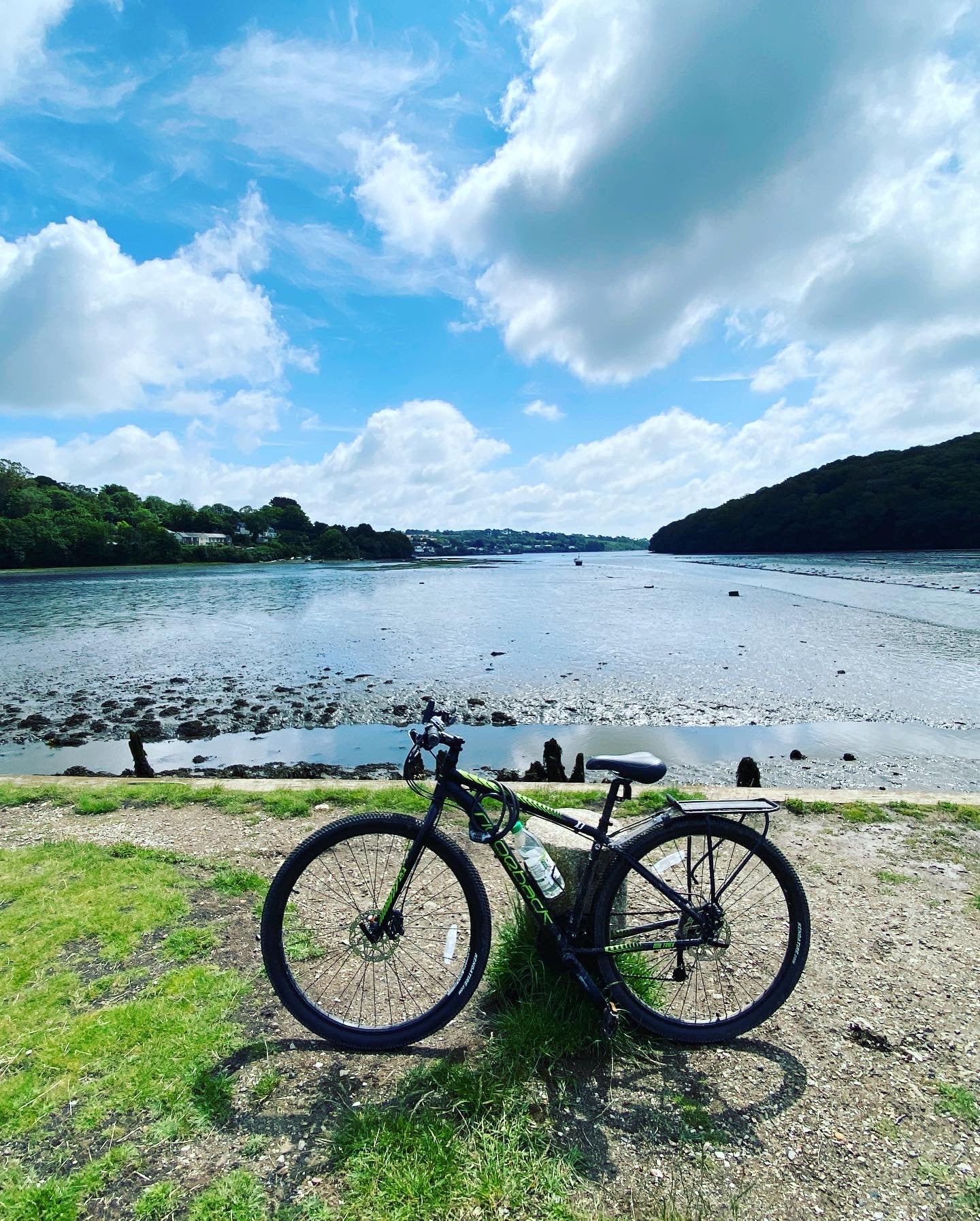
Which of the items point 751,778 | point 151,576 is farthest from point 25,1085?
point 151,576

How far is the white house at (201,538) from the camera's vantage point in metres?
155

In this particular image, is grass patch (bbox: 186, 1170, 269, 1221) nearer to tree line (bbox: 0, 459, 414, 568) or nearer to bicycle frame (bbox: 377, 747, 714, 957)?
bicycle frame (bbox: 377, 747, 714, 957)

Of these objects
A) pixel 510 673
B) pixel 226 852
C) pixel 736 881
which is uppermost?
pixel 736 881

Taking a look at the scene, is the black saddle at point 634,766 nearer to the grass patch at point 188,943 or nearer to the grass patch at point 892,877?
the grass patch at point 188,943

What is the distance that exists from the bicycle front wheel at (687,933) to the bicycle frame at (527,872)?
0.08ft

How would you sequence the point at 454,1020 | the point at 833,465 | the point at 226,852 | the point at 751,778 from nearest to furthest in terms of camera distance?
the point at 454,1020 → the point at 226,852 → the point at 751,778 → the point at 833,465

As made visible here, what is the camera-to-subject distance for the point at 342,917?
4.86 m

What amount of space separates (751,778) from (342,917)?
7.53 m

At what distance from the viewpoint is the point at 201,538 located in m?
163

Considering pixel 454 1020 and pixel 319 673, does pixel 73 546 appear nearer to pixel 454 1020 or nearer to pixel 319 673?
pixel 319 673

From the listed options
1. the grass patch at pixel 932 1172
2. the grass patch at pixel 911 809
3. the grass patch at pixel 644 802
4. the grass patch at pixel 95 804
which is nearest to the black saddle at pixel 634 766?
A: the grass patch at pixel 932 1172

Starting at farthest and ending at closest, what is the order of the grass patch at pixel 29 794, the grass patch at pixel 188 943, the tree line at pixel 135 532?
the tree line at pixel 135 532 < the grass patch at pixel 29 794 < the grass patch at pixel 188 943

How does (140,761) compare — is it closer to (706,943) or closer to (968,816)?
(706,943)

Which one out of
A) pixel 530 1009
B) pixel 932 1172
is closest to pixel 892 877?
pixel 932 1172
